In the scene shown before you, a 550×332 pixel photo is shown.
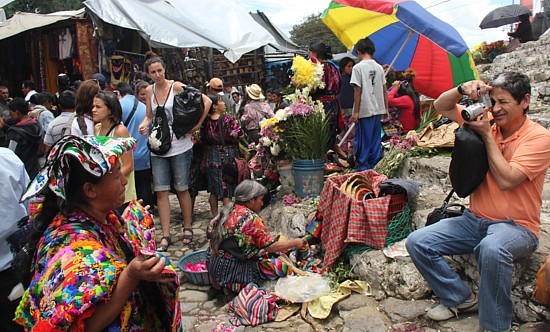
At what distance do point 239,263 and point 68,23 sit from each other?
8.01m

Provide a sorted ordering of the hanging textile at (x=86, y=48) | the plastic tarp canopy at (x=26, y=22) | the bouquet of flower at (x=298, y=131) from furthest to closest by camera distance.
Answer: the hanging textile at (x=86, y=48) < the plastic tarp canopy at (x=26, y=22) < the bouquet of flower at (x=298, y=131)

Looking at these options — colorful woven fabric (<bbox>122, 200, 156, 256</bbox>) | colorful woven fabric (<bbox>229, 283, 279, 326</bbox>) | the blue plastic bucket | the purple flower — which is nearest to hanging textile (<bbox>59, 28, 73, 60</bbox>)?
the purple flower

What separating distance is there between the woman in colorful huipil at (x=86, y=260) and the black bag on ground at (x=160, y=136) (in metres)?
3.38

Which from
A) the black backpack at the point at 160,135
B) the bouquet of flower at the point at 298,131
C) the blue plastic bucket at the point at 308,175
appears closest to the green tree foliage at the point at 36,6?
the black backpack at the point at 160,135

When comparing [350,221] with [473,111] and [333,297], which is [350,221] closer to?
[333,297]

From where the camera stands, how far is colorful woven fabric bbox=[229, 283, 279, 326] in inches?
151

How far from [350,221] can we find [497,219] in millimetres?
1403

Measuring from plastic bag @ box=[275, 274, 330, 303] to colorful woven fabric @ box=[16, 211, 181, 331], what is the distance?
2.19 m

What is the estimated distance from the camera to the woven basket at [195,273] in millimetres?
4594

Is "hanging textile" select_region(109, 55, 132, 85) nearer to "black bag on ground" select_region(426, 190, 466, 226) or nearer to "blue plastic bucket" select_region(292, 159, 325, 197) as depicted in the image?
"blue plastic bucket" select_region(292, 159, 325, 197)

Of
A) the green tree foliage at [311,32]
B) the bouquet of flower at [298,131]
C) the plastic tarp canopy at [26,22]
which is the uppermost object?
the green tree foliage at [311,32]

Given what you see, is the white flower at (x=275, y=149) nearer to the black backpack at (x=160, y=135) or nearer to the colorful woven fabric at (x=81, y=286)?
the black backpack at (x=160, y=135)

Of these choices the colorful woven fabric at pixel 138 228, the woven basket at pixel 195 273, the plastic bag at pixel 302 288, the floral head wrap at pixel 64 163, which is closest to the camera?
the floral head wrap at pixel 64 163

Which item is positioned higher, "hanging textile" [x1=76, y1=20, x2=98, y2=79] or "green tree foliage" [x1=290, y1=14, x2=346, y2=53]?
"green tree foliage" [x1=290, y1=14, x2=346, y2=53]
